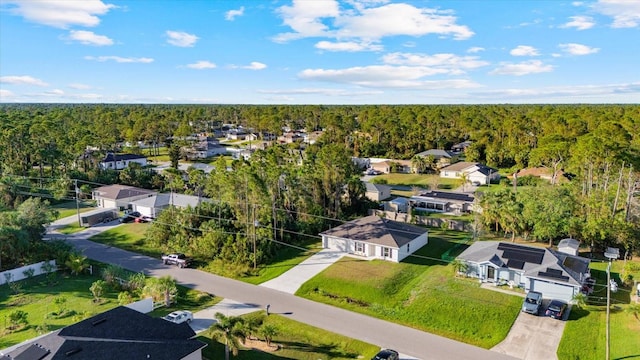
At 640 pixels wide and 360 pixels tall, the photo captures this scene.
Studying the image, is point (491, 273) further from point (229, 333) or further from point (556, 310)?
point (229, 333)

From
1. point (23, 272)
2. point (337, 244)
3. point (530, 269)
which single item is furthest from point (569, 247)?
point (23, 272)

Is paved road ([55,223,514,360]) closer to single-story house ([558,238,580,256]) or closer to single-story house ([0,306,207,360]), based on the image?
single-story house ([0,306,207,360])

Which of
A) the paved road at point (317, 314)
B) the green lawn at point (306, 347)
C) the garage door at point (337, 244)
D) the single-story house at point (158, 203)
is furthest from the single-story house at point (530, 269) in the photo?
the single-story house at point (158, 203)

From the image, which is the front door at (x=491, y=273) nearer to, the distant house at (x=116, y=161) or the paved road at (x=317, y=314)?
the paved road at (x=317, y=314)

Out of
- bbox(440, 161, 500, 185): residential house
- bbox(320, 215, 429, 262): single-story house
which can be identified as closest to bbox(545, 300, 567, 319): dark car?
bbox(320, 215, 429, 262): single-story house

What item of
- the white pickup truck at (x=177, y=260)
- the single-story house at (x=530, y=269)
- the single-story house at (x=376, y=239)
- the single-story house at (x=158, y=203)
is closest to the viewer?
the single-story house at (x=530, y=269)

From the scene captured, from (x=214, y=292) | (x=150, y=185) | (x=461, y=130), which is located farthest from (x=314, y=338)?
(x=461, y=130)
